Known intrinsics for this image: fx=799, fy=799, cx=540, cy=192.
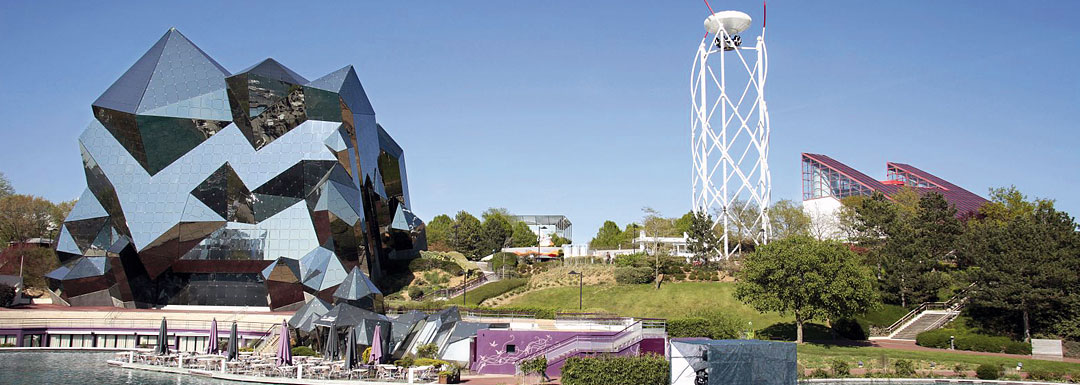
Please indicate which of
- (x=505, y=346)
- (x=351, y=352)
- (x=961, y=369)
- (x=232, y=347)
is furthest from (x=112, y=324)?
(x=961, y=369)

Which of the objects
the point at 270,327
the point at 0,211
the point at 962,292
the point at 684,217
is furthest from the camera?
the point at 684,217

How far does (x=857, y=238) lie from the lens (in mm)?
62812

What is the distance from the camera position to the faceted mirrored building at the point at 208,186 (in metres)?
49.3

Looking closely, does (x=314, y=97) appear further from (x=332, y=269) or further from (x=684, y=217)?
(x=684, y=217)

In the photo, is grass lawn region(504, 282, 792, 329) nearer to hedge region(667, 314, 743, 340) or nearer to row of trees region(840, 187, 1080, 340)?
row of trees region(840, 187, 1080, 340)

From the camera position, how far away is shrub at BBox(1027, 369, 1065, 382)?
32.3m

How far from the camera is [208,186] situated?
4994cm

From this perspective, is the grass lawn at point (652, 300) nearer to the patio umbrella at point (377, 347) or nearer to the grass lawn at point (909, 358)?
the grass lawn at point (909, 358)

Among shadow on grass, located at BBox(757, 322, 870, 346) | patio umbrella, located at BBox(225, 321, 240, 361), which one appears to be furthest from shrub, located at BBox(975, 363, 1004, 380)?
patio umbrella, located at BBox(225, 321, 240, 361)

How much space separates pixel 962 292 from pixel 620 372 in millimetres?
30752

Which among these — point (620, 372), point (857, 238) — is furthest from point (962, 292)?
point (620, 372)

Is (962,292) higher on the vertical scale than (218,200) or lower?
lower

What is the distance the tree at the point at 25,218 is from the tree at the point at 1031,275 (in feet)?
264

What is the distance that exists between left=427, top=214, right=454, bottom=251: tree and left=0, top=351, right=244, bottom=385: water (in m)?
57.7
